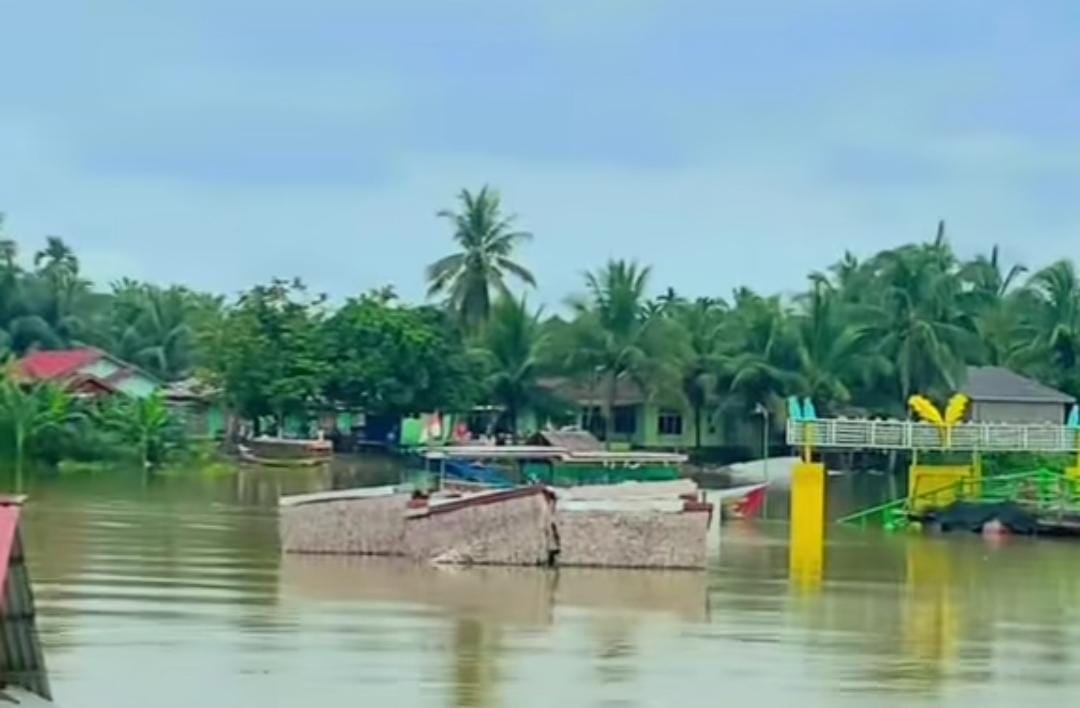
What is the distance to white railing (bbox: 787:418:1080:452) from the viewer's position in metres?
40.7

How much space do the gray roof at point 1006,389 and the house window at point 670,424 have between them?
36.1ft

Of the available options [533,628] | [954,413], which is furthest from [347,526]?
[954,413]

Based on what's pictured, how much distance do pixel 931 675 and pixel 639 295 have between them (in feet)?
164

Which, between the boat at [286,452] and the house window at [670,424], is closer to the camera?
the boat at [286,452]

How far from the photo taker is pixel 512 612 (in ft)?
79.2

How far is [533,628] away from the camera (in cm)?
2264

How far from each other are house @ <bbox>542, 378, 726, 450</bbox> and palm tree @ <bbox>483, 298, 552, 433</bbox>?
47.4 inches

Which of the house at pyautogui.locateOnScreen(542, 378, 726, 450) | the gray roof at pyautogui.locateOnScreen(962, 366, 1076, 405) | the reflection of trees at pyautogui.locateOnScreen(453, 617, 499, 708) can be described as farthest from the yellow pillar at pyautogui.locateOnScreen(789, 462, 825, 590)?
the house at pyautogui.locateOnScreen(542, 378, 726, 450)

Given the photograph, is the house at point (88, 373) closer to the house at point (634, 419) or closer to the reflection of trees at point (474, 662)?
the house at point (634, 419)

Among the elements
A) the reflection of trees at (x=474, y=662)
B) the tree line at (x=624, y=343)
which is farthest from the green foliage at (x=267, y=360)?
the reflection of trees at (x=474, y=662)

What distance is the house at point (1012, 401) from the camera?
66.4 m

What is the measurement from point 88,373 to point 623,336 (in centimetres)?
1701

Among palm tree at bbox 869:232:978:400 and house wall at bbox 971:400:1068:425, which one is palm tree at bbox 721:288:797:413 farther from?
→ house wall at bbox 971:400:1068:425

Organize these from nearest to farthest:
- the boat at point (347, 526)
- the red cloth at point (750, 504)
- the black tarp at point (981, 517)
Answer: the boat at point (347, 526) < the black tarp at point (981, 517) < the red cloth at point (750, 504)
